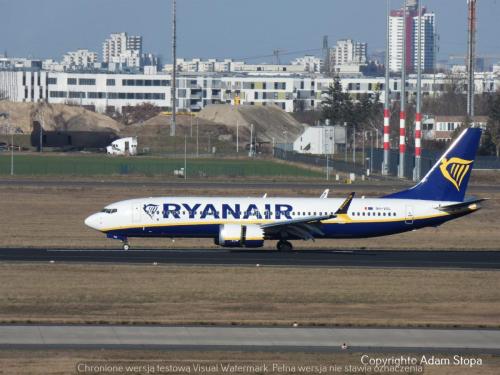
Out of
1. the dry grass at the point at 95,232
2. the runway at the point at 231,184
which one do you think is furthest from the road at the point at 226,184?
the dry grass at the point at 95,232

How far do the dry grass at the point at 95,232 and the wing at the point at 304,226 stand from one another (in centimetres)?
306

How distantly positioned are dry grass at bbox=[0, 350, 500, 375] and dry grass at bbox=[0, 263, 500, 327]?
555 centimetres

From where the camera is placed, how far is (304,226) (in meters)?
59.5

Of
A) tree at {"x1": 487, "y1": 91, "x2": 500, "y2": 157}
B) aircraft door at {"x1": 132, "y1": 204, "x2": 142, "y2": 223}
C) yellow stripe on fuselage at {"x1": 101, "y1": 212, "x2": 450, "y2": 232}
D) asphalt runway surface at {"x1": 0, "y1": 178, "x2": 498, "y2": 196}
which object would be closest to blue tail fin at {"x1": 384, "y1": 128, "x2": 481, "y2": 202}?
yellow stripe on fuselage at {"x1": 101, "y1": 212, "x2": 450, "y2": 232}

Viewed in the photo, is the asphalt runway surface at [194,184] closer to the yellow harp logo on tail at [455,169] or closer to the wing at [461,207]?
the yellow harp logo on tail at [455,169]

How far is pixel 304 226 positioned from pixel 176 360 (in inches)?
1149

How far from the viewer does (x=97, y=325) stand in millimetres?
36406

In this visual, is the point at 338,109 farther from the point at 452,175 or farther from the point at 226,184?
the point at 452,175

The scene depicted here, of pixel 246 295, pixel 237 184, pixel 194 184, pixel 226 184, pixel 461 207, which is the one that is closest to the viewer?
pixel 246 295

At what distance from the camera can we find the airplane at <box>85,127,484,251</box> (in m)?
58.8

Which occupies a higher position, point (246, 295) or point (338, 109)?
point (338, 109)

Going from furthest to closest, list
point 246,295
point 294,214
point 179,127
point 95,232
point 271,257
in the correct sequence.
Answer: point 179,127 < point 95,232 < point 294,214 < point 271,257 < point 246,295

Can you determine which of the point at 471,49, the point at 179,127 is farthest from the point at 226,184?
the point at 179,127

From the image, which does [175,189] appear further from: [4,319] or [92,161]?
[4,319]
